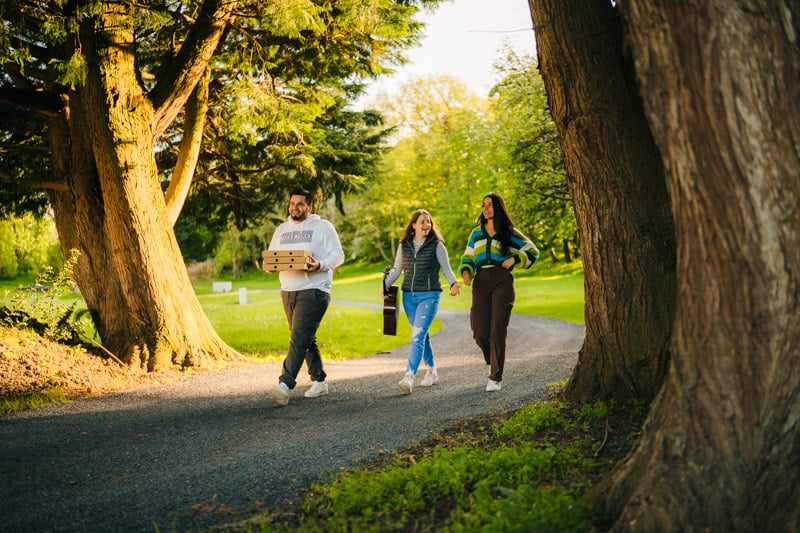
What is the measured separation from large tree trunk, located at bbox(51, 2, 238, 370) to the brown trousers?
15.0 feet

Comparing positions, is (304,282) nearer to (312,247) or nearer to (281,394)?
(312,247)

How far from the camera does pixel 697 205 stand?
9.69ft

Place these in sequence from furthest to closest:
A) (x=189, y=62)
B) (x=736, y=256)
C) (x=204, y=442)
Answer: (x=189, y=62) < (x=204, y=442) < (x=736, y=256)

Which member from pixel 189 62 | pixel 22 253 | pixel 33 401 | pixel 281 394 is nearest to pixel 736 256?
pixel 281 394

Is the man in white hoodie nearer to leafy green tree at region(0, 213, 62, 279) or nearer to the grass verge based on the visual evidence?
the grass verge

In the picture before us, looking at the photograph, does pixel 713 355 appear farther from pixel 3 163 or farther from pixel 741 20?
pixel 3 163

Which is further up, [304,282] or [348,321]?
[304,282]

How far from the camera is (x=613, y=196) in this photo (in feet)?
15.9

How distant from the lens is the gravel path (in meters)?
3.92

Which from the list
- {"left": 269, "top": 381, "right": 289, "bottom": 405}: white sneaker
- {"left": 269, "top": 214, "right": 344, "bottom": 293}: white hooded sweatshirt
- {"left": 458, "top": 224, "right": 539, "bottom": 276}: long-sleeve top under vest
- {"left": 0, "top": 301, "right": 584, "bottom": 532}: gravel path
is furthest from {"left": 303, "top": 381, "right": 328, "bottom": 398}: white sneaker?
{"left": 458, "top": 224, "right": 539, "bottom": 276}: long-sleeve top under vest

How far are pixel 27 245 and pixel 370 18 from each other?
67.2 feet

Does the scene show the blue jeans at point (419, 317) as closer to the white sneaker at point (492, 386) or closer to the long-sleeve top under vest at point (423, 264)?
the long-sleeve top under vest at point (423, 264)

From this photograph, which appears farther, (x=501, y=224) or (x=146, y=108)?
(x=146, y=108)

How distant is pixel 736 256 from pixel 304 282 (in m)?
5.01
